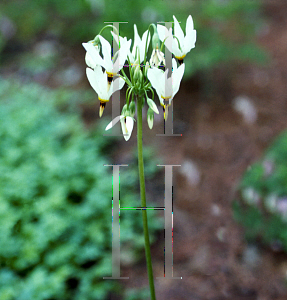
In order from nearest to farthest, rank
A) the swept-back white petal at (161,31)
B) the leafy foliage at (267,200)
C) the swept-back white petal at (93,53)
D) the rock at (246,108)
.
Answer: the swept-back white petal at (93,53)
the swept-back white petal at (161,31)
the leafy foliage at (267,200)
the rock at (246,108)

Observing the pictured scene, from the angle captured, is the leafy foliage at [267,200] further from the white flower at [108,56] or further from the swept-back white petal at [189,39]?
the white flower at [108,56]

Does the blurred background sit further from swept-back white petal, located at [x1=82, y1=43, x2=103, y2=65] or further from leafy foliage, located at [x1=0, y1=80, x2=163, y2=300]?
swept-back white petal, located at [x1=82, y1=43, x2=103, y2=65]

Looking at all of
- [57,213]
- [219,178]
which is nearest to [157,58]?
[57,213]

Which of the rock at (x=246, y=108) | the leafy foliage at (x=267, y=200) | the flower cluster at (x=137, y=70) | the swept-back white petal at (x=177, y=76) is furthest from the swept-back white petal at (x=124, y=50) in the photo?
the rock at (x=246, y=108)

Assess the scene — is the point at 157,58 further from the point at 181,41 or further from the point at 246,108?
the point at 246,108

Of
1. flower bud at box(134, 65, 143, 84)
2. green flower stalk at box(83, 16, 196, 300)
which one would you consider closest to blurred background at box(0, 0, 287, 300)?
green flower stalk at box(83, 16, 196, 300)

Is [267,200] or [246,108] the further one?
[246,108]

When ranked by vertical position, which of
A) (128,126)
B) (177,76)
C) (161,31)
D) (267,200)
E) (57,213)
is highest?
(161,31)
